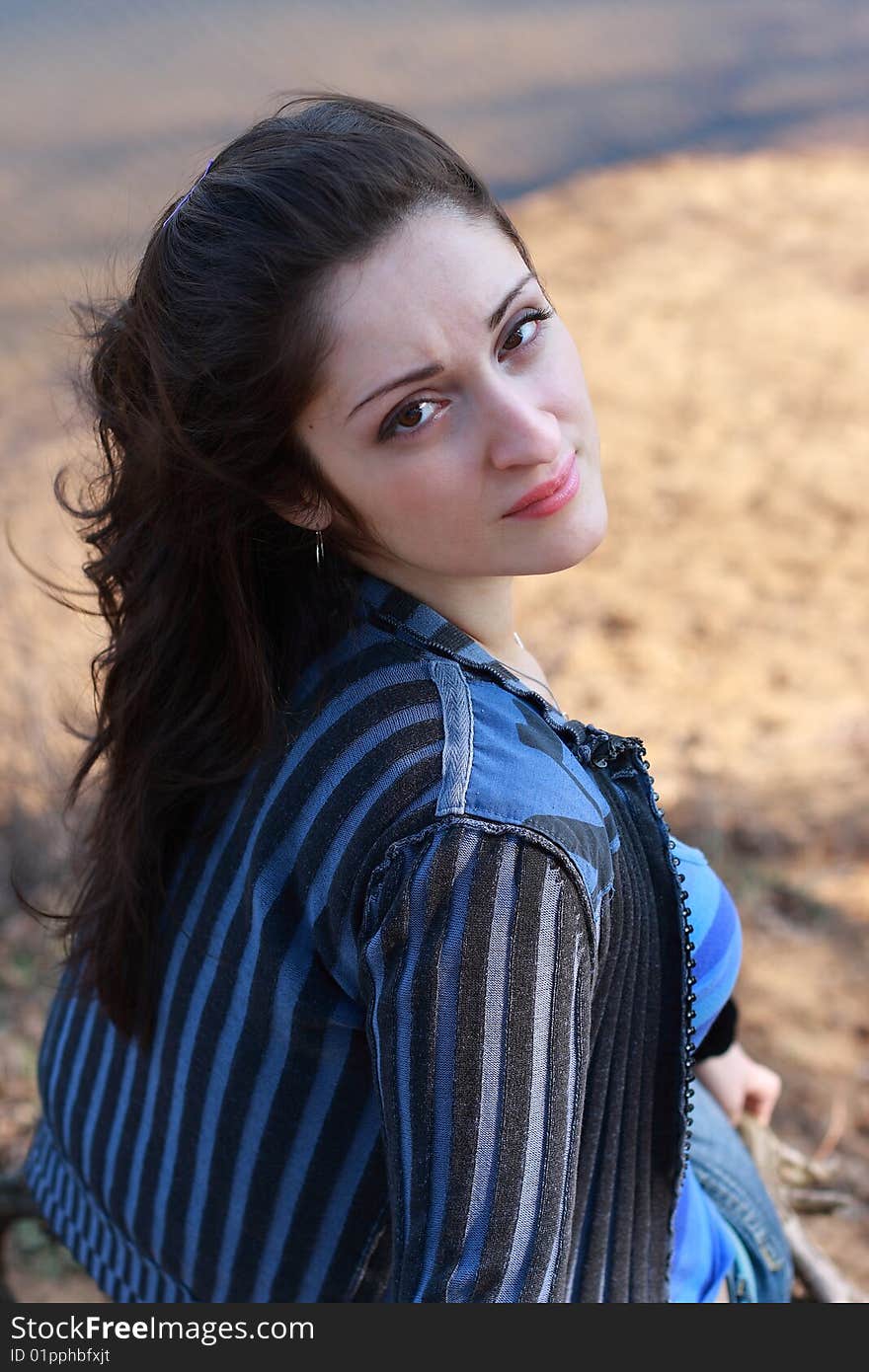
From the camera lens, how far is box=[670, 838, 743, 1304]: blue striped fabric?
4.96 ft

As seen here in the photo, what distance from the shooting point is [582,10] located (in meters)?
12.1

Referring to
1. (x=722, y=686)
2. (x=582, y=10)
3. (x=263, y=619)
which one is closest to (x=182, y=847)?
(x=263, y=619)

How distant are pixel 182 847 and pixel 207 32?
11.2 m

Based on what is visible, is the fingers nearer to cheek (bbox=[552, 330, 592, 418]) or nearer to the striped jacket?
the striped jacket

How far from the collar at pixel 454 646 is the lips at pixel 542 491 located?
0.46 feet

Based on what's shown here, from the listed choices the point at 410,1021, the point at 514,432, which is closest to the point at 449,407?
the point at 514,432

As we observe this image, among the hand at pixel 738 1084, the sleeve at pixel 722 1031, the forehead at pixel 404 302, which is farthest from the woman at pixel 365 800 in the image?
the hand at pixel 738 1084

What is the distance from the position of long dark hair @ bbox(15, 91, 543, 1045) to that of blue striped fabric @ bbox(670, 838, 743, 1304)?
1.61ft

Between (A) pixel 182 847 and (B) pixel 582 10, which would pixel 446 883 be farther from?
(B) pixel 582 10

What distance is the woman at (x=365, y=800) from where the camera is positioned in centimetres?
116

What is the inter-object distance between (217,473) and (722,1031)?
914 millimetres

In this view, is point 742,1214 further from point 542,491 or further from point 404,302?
point 404,302

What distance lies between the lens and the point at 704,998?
153cm

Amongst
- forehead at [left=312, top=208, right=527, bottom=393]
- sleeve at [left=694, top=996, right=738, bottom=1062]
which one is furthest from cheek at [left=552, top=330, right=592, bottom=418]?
sleeve at [left=694, top=996, right=738, bottom=1062]
